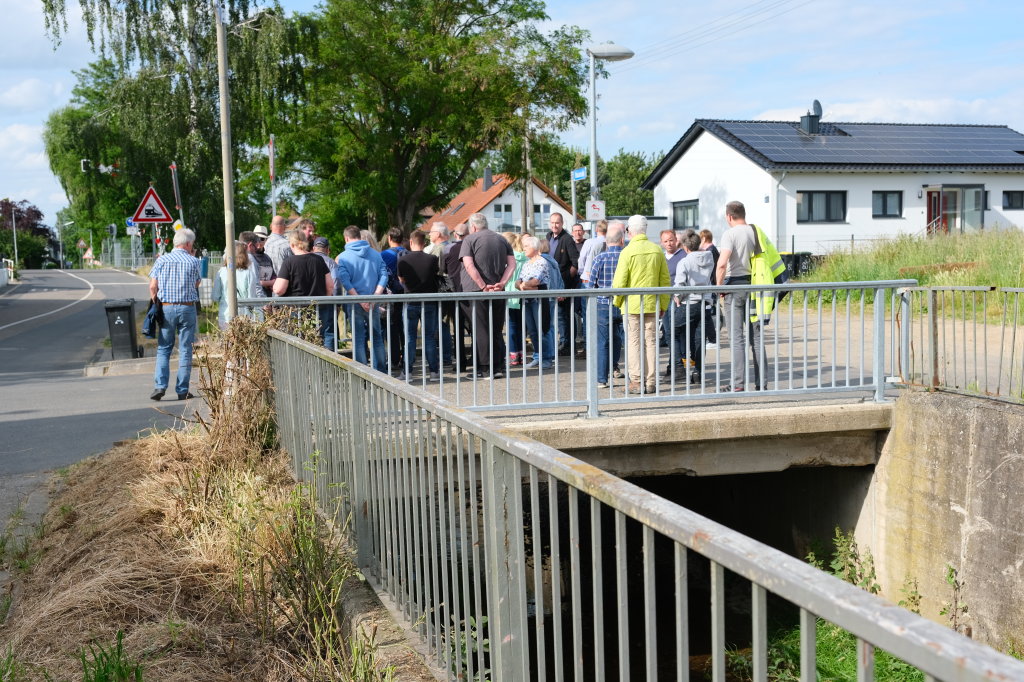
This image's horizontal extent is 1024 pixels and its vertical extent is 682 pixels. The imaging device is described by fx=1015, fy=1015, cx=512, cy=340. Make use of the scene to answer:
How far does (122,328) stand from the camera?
16.6 metres

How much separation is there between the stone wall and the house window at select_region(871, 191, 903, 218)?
106 feet

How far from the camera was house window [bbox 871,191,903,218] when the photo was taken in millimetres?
39125

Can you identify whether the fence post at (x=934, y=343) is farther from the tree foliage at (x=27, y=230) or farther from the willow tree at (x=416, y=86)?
the tree foliage at (x=27, y=230)

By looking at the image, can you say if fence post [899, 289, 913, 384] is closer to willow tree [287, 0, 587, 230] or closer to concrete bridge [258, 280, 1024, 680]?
concrete bridge [258, 280, 1024, 680]

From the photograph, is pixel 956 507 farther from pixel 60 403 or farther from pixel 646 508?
pixel 60 403

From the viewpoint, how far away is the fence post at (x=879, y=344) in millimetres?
8359

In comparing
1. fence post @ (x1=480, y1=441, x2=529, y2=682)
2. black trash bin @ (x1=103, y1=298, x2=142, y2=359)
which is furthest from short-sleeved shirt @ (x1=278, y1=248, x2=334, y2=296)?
fence post @ (x1=480, y1=441, x2=529, y2=682)

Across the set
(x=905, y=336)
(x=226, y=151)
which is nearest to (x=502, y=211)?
(x=905, y=336)

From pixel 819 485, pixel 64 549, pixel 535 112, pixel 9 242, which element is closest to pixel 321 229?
pixel 535 112

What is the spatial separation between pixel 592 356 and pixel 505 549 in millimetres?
5070

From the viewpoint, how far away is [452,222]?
86.5 meters

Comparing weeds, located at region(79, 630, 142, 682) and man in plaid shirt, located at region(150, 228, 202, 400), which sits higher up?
man in plaid shirt, located at region(150, 228, 202, 400)

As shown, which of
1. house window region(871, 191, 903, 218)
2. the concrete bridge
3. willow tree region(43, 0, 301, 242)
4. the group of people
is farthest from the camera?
house window region(871, 191, 903, 218)

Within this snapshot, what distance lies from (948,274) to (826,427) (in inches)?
500
